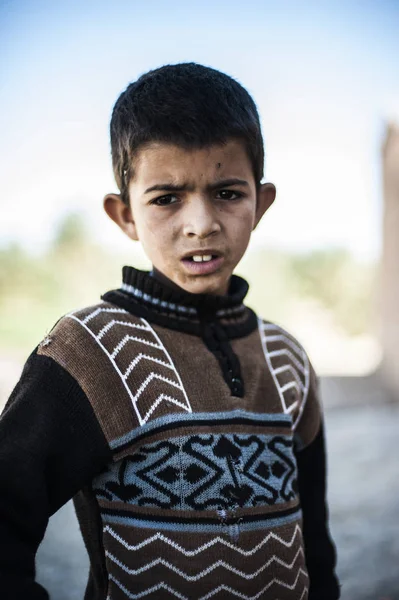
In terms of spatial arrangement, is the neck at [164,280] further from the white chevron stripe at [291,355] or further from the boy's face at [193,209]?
the white chevron stripe at [291,355]

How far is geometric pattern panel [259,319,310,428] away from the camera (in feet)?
4.81

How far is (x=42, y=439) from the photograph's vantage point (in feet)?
3.52

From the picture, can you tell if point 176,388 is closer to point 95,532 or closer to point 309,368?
point 95,532

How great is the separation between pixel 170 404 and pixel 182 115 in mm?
581

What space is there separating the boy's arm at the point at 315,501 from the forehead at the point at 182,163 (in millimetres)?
612

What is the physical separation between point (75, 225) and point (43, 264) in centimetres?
172

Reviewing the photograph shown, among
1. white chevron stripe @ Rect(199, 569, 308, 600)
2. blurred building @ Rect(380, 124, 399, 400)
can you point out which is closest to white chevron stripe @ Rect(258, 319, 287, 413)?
white chevron stripe @ Rect(199, 569, 308, 600)

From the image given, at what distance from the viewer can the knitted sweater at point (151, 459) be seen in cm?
108

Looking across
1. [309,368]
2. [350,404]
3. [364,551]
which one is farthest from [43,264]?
[309,368]

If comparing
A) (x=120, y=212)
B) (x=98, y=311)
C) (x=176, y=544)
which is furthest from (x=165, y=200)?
(x=176, y=544)

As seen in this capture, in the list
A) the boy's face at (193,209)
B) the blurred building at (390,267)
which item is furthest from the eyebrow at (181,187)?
the blurred building at (390,267)

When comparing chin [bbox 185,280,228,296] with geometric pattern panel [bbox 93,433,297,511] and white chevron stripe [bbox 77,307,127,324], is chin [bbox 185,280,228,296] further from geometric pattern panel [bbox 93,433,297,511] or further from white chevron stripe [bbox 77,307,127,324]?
geometric pattern panel [bbox 93,433,297,511]

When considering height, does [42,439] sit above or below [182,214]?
below

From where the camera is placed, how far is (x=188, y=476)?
3.92ft
